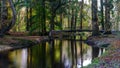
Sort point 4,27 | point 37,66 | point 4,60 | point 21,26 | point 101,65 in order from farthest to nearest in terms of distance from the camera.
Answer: point 21,26
point 4,27
point 4,60
point 37,66
point 101,65

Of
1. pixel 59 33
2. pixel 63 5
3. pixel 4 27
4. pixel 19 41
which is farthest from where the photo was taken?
pixel 63 5

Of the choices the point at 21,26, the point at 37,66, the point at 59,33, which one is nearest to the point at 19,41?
the point at 37,66

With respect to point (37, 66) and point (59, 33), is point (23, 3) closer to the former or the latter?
point (59, 33)

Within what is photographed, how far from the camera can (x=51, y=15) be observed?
3978cm

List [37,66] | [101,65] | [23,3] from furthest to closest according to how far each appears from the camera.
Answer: [23,3] < [37,66] < [101,65]

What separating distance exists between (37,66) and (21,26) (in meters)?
49.9

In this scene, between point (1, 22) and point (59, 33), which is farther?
point (59, 33)

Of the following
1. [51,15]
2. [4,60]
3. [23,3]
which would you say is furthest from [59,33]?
[4,60]

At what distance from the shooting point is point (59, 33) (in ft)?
126

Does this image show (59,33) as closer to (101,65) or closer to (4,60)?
(4,60)

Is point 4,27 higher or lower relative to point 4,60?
higher

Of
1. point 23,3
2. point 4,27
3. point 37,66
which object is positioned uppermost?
point 23,3

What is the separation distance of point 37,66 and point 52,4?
1003 inches

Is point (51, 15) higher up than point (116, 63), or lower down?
higher up
